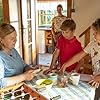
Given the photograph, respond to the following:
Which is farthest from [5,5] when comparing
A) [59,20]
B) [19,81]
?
[19,81]

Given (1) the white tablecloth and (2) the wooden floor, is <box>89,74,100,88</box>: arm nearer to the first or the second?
(1) the white tablecloth

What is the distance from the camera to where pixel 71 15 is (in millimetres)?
4398

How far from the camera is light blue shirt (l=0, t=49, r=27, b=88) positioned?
5.65 feet

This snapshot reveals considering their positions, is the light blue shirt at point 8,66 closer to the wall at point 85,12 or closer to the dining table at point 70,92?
the dining table at point 70,92

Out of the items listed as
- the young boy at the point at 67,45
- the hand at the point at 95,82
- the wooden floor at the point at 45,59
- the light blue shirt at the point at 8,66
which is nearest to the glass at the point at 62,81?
the hand at the point at 95,82

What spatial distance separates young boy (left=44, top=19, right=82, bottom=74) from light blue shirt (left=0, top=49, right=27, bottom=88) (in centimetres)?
50

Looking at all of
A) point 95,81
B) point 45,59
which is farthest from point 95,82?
point 45,59

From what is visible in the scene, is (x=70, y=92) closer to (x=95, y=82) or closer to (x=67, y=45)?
(x=95, y=82)

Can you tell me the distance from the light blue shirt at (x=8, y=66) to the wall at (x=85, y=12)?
2549 mm

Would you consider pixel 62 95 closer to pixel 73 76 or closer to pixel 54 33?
pixel 73 76

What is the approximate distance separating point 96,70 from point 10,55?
0.80m

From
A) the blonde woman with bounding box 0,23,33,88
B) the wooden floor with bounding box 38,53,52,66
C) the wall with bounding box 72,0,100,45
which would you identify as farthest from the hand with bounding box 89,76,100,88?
the wooden floor with bounding box 38,53,52,66

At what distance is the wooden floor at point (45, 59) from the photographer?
19.2ft

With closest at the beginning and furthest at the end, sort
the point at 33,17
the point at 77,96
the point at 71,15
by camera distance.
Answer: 1. the point at 77,96
2. the point at 71,15
3. the point at 33,17
